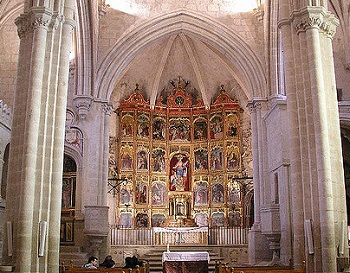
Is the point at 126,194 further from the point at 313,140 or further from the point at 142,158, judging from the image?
the point at 313,140

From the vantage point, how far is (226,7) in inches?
902

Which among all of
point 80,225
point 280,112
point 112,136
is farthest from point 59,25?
point 112,136

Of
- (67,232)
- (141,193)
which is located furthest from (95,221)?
(141,193)

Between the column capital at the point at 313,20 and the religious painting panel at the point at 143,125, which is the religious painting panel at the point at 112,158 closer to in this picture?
the religious painting panel at the point at 143,125

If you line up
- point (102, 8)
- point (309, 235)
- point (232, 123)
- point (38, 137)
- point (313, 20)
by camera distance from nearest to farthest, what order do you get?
point (309, 235)
point (38, 137)
point (313, 20)
point (102, 8)
point (232, 123)

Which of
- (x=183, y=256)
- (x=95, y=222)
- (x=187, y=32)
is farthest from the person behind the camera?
(x=187, y=32)

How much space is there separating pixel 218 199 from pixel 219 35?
8.19m

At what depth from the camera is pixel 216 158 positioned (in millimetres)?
26234

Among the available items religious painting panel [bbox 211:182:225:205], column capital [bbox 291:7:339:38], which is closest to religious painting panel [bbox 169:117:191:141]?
religious painting panel [bbox 211:182:225:205]

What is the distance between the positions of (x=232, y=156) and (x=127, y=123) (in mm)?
5573

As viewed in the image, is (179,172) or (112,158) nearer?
(112,158)

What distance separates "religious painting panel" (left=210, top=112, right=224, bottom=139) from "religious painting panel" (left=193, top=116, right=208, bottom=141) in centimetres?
34

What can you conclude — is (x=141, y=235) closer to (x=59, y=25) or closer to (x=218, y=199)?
(x=218, y=199)

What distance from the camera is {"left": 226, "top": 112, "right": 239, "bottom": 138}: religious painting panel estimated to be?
26219mm
